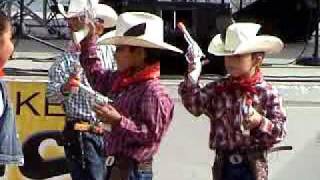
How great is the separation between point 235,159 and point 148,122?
16.8 inches

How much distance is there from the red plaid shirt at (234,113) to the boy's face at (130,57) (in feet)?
0.75

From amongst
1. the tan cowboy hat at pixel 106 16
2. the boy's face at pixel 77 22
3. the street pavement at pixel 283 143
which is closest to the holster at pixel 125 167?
the boy's face at pixel 77 22

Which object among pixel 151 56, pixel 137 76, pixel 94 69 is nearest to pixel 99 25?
pixel 94 69

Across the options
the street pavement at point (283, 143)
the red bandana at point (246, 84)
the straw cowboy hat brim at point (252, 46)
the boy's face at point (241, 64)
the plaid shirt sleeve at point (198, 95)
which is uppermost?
the straw cowboy hat brim at point (252, 46)

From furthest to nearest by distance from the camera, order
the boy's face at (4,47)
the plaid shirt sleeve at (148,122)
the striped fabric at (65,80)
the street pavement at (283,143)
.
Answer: the street pavement at (283,143) → the striped fabric at (65,80) → the plaid shirt sleeve at (148,122) → the boy's face at (4,47)

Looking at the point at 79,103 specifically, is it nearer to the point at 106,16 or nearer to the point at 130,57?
the point at 106,16

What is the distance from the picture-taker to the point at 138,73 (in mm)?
4117

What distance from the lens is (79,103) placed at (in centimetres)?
466

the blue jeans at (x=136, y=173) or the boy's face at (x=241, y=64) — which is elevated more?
the boy's face at (x=241, y=64)

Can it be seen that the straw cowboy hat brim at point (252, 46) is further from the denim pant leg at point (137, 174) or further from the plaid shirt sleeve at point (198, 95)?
the denim pant leg at point (137, 174)

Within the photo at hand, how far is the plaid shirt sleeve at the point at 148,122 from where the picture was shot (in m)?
4.00

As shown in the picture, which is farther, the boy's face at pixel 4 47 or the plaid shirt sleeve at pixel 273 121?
the plaid shirt sleeve at pixel 273 121

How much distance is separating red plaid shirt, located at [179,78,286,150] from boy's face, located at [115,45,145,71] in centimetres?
23

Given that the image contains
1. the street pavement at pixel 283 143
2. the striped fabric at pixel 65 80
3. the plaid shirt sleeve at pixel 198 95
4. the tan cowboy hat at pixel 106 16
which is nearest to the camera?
the plaid shirt sleeve at pixel 198 95
